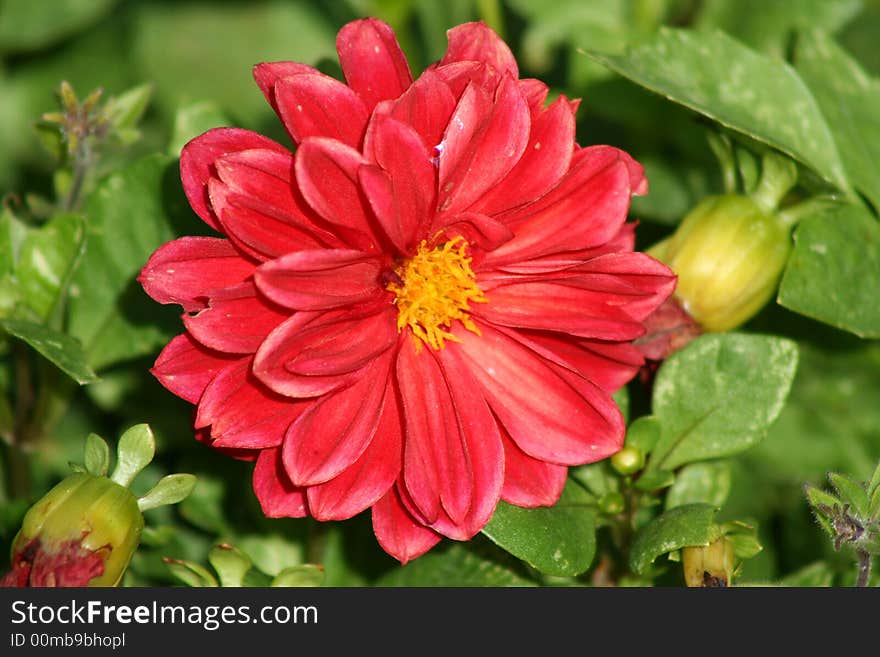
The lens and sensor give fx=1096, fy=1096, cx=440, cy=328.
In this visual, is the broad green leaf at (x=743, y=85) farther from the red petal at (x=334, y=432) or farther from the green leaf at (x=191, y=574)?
the green leaf at (x=191, y=574)

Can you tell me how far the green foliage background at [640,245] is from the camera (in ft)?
4.36

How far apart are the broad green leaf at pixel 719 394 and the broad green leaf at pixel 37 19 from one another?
1.26 m

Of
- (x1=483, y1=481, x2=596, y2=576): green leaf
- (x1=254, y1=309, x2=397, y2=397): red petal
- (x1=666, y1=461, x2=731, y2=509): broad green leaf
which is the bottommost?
(x1=666, y1=461, x2=731, y2=509): broad green leaf

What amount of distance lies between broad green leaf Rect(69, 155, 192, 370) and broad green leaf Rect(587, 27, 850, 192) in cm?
61

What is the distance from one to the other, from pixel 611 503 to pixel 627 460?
0.21 ft

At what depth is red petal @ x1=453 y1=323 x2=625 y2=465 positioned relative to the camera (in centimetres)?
117

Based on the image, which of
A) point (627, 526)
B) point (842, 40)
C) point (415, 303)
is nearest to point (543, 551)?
point (627, 526)

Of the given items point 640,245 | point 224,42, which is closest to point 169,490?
point 640,245

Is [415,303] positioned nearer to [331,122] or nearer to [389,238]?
[389,238]

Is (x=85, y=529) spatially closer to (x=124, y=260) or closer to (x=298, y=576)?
(x=298, y=576)

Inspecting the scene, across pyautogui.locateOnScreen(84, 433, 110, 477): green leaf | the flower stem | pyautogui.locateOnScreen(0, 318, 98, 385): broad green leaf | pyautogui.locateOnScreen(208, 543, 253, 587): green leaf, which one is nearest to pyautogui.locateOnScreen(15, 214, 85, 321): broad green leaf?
pyautogui.locateOnScreen(0, 318, 98, 385): broad green leaf

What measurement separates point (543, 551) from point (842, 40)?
121cm

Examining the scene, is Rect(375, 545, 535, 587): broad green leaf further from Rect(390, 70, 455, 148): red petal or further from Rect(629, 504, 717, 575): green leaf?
Rect(390, 70, 455, 148): red petal

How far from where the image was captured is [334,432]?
3.67 feet
